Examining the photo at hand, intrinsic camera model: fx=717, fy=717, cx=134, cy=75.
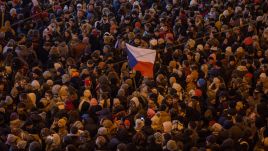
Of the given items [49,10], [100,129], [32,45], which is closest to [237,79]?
[100,129]

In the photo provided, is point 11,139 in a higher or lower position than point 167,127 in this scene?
higher

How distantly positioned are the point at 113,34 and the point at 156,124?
22.0 ft

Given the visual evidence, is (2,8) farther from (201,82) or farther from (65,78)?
(201,82)

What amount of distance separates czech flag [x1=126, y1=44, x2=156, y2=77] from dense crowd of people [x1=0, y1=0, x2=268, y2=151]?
300mm

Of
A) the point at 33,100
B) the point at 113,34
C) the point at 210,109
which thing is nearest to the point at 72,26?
the point at 113,34

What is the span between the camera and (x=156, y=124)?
16297 mm

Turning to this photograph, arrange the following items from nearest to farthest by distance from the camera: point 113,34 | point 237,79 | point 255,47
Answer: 1. point 237,79
2. point 255,47
3. point 113,34

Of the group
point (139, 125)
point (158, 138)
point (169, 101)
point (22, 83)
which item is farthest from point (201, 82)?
point (22, 83)

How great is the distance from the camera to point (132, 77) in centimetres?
1900

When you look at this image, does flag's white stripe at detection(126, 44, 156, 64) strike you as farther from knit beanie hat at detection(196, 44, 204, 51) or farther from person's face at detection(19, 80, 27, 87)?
person's face at detection(19, 80, 27, 87)

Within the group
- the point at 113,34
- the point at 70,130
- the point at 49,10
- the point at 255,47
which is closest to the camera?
the point at 70,130

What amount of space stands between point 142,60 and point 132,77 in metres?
0.83

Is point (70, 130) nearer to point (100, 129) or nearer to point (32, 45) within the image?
point (100, 129)

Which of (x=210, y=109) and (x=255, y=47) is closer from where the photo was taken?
(x=210, y=109)
